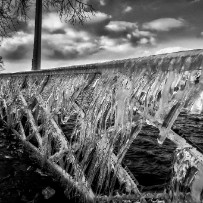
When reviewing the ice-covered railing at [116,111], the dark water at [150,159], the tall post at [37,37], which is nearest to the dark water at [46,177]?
the dark water at [150,159]

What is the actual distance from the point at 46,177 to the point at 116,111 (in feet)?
5.39

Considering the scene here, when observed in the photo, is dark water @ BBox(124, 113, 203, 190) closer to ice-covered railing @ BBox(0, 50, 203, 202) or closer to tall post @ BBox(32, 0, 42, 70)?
ice-covered railing @ BBox(0, 50, 203, 202)

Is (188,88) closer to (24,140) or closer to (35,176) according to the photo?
(35,176)

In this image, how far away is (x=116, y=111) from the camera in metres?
1.89

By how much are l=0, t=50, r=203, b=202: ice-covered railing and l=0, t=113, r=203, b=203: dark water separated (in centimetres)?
13

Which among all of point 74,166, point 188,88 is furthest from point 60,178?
point 188,88

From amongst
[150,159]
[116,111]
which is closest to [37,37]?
[150,159]

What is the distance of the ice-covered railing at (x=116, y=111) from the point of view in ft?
4.20

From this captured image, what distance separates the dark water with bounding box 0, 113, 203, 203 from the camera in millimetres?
2619

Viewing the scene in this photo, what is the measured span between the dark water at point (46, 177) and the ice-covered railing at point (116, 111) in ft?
0.44

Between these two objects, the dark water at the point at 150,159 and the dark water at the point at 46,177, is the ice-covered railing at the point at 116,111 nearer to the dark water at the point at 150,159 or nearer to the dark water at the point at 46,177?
the dark water at the point at 46,177

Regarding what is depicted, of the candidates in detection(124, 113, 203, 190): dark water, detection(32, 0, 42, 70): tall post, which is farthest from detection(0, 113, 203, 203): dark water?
detection(32, 0, 42, 70): tall post

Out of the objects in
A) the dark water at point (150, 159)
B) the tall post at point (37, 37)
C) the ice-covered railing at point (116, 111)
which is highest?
the tall post at point (37, 37)

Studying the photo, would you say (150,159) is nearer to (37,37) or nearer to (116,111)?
(116,111)
